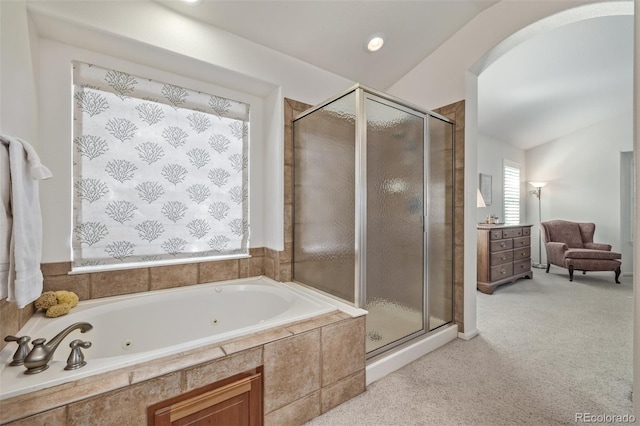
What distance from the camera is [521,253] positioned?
416 centimetres

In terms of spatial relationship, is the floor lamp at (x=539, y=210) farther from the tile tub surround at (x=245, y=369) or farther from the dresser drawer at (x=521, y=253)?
the tile tub surround at (x=245, y=369)

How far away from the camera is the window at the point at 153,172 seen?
6.03ft

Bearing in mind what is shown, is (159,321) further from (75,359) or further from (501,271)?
(501,271)

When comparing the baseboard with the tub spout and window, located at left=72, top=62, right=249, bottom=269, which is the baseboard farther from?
the tub spout

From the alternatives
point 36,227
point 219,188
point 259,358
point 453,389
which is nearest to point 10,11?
point 36,227

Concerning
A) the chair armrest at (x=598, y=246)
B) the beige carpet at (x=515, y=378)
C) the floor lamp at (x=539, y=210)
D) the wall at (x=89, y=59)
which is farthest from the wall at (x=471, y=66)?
the floor lamp at (x=539, y=210)

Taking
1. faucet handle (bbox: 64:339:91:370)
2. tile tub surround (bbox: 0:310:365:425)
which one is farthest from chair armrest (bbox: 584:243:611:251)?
faucet handle (bbox: 64:339:91:370)

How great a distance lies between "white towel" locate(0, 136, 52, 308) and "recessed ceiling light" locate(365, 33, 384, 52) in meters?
2.32

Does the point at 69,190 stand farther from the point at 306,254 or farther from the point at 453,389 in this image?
the point at 453,389

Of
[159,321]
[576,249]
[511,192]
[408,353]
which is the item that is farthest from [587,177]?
[159,321]

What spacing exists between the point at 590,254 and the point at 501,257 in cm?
164

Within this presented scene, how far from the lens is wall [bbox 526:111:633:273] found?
15.8 feet

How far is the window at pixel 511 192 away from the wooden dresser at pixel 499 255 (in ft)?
4.49

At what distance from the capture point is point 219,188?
236 centimetres
